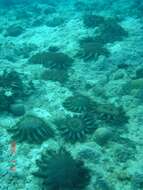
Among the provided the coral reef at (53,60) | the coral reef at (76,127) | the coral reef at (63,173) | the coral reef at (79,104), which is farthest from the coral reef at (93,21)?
the coral reef at (63,173)

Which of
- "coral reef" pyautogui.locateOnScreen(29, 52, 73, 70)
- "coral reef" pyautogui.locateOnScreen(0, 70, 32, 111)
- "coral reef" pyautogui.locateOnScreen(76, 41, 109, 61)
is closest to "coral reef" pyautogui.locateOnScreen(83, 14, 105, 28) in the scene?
"coral reef" pyautogui.locateOnScreen(76, 41, 109, 61)

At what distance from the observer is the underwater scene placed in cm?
788

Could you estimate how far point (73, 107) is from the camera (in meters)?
10.8

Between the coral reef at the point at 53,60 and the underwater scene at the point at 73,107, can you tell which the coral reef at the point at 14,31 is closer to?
the underwater scene at the point at 73,107

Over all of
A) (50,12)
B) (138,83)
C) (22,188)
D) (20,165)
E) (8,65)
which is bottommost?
(22,188)

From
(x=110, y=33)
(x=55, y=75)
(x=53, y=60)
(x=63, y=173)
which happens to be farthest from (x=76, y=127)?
(x=110, y=33)

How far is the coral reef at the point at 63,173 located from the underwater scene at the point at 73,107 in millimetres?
24

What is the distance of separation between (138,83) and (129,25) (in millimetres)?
8327

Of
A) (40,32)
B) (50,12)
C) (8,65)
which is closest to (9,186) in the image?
(8,65)

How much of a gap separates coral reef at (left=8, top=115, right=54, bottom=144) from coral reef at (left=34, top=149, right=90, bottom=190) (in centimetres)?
116

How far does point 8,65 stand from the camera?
1427 cm

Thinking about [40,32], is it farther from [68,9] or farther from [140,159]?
[140,159]

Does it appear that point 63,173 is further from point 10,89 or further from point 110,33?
point 110,33

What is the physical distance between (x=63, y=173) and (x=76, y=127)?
90.1 inches
